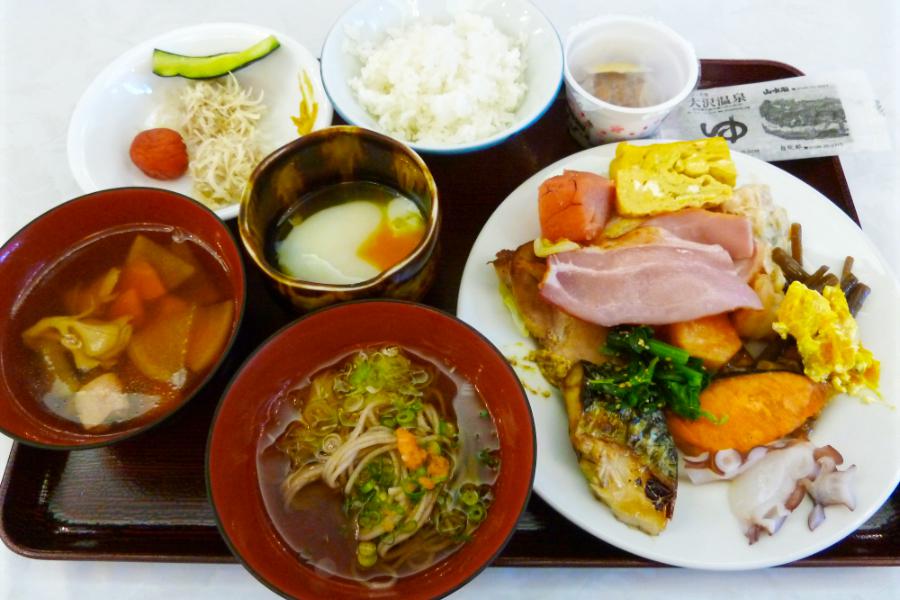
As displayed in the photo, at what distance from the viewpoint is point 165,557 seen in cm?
151

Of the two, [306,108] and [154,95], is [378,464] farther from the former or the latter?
[154,95]

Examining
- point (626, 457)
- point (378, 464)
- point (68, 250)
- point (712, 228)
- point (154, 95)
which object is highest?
point (154, 95)

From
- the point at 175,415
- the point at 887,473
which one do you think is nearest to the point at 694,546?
the point at 887,473

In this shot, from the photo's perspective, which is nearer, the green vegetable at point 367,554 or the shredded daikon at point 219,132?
the green vegetable at point 367,554

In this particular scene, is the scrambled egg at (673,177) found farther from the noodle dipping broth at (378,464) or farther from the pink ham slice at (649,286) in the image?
the noodle dipping broth at (378,464)

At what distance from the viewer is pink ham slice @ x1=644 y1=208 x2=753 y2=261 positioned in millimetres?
1701

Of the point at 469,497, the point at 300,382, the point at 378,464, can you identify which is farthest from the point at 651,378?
the point at 300,382

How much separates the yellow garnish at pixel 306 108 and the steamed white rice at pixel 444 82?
0.14 metres

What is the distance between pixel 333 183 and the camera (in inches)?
68.5

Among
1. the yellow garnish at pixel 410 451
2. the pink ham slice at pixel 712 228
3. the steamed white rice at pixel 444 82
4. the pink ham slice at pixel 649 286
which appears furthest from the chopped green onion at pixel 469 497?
the steamed white rice at pixel 444 82

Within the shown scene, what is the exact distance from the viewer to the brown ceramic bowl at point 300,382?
1.21m

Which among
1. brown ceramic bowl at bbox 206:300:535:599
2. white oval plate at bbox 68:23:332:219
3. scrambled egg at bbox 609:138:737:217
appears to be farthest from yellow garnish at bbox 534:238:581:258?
white oval plate at bbox 68:23:332:219

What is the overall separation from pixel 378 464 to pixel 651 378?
71 cm

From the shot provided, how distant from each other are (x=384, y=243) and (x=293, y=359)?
417mm
